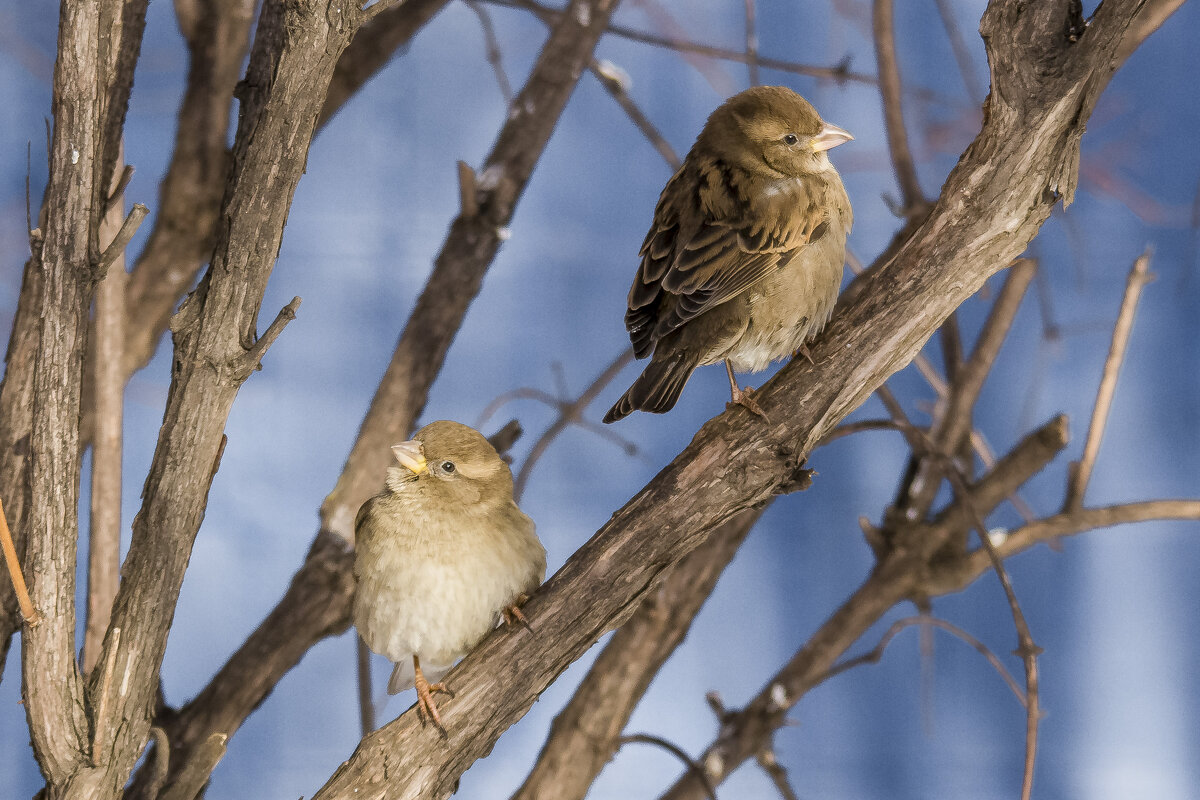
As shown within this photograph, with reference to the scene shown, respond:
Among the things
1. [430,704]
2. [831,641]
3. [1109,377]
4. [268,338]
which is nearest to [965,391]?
[1109,377]

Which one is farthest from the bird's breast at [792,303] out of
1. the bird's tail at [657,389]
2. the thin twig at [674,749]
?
the thin twig at [674,749]

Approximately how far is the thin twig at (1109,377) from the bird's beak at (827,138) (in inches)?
25.8

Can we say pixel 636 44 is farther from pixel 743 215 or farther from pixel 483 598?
pixel 483 598

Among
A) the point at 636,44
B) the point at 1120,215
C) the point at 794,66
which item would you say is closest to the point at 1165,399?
the point at 1120,215

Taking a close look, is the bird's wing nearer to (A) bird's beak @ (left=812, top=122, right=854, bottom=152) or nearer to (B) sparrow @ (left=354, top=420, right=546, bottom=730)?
(A) bird's beak @ (left=812, top=122, right=854, bottom=152)

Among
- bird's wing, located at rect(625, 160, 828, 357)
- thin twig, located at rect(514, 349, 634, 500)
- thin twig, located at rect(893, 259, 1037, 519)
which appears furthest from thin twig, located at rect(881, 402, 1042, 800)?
thin twig, located at rect(514, 349, 634, 500)

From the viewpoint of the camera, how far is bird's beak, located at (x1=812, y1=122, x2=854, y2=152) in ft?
5.67

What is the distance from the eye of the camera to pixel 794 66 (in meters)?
2.25

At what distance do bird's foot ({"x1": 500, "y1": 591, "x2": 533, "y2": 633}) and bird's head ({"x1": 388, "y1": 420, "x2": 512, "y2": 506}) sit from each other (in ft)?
0.62

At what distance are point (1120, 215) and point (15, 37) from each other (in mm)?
2836

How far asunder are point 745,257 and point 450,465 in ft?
1.80

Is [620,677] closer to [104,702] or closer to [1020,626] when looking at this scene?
[1020,626]

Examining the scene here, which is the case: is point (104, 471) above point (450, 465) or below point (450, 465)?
above

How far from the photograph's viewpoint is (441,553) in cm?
166
